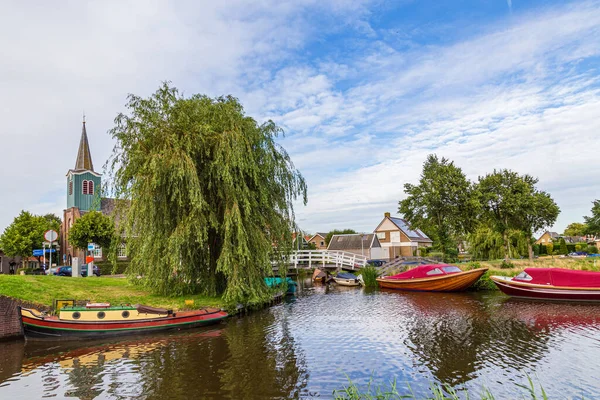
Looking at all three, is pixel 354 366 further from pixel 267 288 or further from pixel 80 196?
pixel 80 196

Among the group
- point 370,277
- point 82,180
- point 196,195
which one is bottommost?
point 370,277

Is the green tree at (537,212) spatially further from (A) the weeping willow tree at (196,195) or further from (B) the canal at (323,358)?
(A) the weeping willow tree at (196,195)

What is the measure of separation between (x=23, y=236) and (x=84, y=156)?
1387 cm

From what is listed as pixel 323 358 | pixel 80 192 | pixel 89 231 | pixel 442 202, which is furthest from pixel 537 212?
pixel 80 192

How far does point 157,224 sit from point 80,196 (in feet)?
130

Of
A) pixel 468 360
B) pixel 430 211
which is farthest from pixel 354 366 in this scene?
pixel 430 211

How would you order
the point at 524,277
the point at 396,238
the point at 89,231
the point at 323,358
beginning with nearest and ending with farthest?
the point at 323,358, the point at 524,277, the point at 89,231, the point at 396,238

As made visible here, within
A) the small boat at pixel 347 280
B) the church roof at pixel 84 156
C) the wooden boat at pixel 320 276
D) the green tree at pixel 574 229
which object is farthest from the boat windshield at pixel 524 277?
the green tree at pixel 574 229

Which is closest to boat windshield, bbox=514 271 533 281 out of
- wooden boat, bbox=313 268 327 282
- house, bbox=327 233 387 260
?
wooden boat, bbox=313 268 327 282

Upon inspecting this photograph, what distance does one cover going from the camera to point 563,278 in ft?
65.9

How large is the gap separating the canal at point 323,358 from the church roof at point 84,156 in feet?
141

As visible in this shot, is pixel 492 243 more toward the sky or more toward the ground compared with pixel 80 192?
more toward the ground

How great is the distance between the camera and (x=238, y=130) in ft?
58.1

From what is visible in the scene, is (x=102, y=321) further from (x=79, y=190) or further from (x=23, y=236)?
(x=79, y=190)
